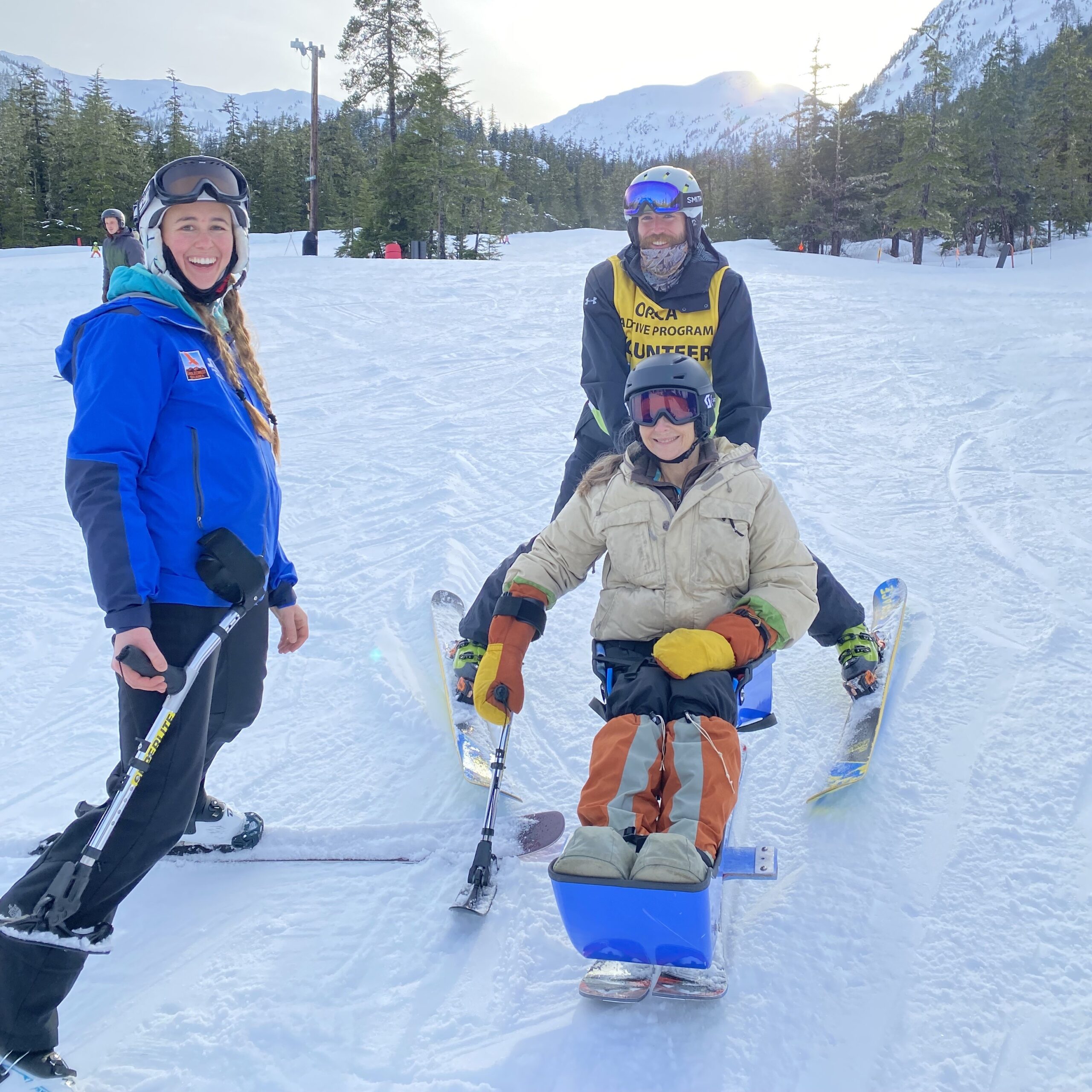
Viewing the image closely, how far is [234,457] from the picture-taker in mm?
2172

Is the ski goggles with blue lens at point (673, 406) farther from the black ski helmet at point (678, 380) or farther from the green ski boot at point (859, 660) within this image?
the green ski boot at point (859, 660)

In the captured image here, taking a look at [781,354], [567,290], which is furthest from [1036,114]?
[781,354]

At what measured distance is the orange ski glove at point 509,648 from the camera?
8.63 ft

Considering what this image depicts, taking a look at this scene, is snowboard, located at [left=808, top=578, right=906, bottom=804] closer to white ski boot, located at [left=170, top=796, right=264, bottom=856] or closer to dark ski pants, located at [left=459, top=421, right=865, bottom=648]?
dark ski pants, located at [left=459, top=421, right=865, bottom=648]

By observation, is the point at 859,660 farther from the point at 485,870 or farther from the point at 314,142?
the point at 314,142

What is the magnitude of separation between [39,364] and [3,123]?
51.5m

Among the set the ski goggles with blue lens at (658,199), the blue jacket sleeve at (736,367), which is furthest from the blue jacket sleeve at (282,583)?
the ski goggles with blue lens at (658,199)

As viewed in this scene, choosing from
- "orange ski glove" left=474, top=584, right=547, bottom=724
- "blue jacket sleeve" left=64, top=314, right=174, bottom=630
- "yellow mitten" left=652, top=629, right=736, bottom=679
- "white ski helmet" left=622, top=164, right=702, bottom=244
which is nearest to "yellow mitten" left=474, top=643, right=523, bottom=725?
"orange ski glove" left=474, top=584, right=547, bottom=724

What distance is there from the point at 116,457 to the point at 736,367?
2311 millimetres

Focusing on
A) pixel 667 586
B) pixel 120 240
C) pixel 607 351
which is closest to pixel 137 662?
pixel 667 586

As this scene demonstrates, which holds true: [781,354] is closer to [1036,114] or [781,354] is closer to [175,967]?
[175,967]

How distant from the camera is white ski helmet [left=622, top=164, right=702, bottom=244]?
3.28m

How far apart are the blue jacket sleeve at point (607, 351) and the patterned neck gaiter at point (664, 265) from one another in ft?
0.61

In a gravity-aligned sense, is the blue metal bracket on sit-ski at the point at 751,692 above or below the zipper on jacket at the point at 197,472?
below
